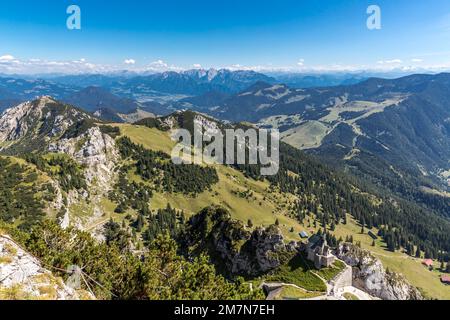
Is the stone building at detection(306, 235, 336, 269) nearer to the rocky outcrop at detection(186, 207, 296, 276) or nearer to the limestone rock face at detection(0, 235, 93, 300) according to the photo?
the rocky outcrop at detection(186, 207, 296, 276)

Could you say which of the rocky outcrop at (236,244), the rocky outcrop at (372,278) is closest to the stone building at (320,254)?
the rocky outcrop at (236,244)

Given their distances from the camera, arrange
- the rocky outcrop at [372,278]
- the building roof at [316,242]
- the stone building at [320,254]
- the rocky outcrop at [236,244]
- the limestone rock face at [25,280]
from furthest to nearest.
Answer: the rocky outcrop at [236,244], the rocky outcrop at [372,278], the building roof at [316,242], the stone building at [320,254], the limestone rock face at [25,280]

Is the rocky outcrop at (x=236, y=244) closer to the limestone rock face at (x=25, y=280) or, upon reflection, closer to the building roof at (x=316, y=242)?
the building roof at (x=316, y=242)

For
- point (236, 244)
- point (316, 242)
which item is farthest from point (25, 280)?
point (236, 244)

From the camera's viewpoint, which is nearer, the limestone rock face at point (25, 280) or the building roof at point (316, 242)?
the limestone rock face at point (25, 280)

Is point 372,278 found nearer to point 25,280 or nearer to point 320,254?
point 320,254

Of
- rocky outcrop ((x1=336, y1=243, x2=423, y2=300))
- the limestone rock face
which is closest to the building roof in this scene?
rocky outcrop ((x1=336, y1=243, x2=423, y2=300))

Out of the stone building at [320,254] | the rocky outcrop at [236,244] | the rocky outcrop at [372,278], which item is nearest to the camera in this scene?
the stone building at [320,254]
